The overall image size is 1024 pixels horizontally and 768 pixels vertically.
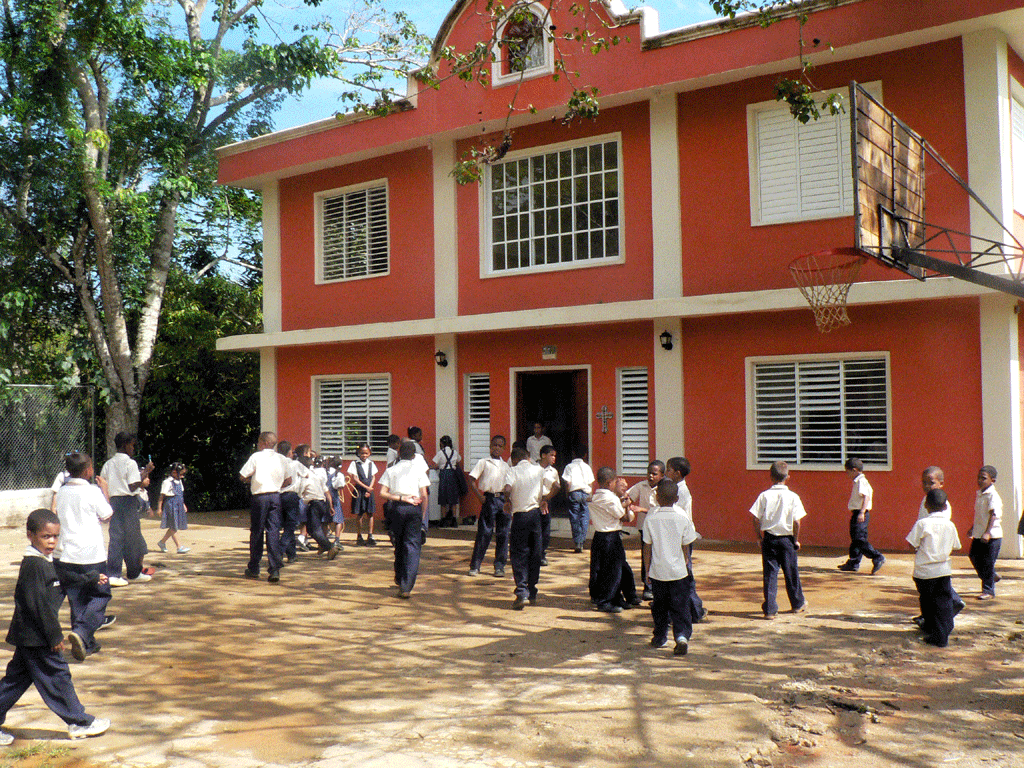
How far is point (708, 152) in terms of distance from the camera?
40.4 feet

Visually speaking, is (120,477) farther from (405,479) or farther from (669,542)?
(669,542)

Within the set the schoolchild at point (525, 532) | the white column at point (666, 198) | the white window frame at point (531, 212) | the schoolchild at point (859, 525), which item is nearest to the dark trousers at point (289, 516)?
the schoolchild at point (525, 532)

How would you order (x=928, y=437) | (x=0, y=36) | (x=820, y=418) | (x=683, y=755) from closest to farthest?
(x=683, y=755) → (x=928, y=437) → (x=820, y=418) → (x=0, y=36)

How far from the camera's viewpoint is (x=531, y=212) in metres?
13.9

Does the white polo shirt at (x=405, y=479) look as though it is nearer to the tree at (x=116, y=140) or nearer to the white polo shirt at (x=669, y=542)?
the white polo shirt at (x=669, y=542)

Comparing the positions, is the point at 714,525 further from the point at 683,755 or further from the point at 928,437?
the point at 683,755

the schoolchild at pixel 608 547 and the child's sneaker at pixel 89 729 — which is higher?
the schoolchild at pixel 608 547

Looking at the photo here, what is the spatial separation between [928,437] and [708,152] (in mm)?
4552

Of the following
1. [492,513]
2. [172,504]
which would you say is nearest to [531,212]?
[492,513]

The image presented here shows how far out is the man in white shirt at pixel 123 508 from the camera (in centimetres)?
969

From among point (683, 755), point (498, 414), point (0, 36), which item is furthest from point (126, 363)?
point (683, 755)

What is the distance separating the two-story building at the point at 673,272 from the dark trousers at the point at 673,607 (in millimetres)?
5106

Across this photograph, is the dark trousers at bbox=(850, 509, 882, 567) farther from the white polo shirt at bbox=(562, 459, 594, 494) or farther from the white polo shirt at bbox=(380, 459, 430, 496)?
the white polo shirt at bbox=(380, 459, 430, 496)

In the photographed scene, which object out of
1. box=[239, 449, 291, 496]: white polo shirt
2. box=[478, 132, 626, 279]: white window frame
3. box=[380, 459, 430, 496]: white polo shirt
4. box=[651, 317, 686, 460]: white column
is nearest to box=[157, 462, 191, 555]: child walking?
box=[239, 449, 291, 496]: white polo shirt
